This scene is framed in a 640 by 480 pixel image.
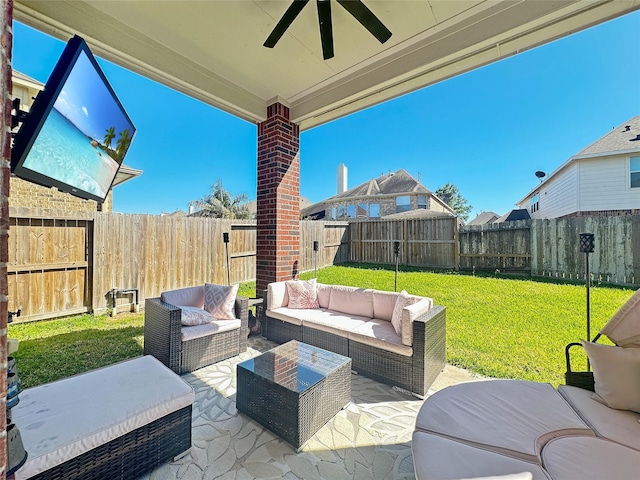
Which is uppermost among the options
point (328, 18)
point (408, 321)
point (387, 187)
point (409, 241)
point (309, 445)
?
point (387, 187)

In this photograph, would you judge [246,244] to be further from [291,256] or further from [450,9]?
[450,9]

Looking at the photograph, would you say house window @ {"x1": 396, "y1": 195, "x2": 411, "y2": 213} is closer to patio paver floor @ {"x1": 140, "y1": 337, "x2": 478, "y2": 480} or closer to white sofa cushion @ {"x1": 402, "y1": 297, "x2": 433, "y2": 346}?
white sofa cushion @ {"x1": 402, "y1": 297, "x2": 433, "y2": 346}

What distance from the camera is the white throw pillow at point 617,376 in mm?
1574

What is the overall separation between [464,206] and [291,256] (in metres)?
28.9

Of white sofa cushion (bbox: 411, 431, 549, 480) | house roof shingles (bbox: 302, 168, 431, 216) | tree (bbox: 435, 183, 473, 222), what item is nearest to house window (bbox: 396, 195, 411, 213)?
house roof shingles (bbox: 302, 168, 431, 216)

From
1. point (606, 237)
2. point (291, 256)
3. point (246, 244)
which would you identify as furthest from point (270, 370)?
point (606, 237)

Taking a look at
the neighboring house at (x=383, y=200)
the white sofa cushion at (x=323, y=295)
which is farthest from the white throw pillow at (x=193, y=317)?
the neighboring house at (x=383, y=200)

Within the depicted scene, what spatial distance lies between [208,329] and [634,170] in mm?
13158

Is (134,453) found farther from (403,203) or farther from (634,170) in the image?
(403,203)

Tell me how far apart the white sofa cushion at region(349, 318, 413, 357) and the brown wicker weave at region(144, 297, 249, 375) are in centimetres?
152

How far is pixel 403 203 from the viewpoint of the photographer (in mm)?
17266

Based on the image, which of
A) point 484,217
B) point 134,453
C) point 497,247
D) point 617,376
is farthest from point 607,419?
point 484,217

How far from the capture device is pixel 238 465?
1.80 meters

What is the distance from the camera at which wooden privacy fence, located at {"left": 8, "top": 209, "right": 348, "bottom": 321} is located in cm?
411
